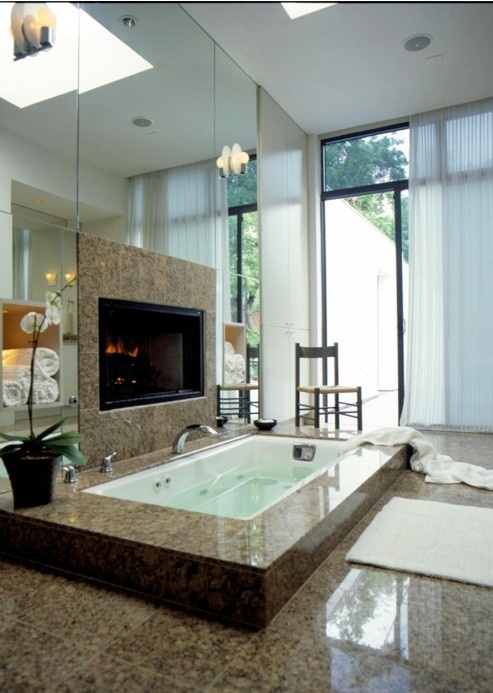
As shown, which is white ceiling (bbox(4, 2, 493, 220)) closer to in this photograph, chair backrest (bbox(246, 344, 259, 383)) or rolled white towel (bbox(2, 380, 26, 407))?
rolled white towel (bbox(2, 380, 26, 407))

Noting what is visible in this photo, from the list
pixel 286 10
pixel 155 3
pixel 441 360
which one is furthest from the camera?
pixel 441 360

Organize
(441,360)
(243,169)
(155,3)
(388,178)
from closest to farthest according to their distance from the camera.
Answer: (155,3), (243,169), (441,360), (388,178)

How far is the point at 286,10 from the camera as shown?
334cm

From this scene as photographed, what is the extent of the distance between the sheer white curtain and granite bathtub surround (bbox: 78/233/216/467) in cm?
226

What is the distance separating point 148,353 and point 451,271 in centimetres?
304

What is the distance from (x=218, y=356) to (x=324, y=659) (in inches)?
104

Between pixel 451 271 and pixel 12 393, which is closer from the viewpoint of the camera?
pixel 12 393

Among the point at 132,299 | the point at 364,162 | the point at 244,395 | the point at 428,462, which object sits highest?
the point at 364,162

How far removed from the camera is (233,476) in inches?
121

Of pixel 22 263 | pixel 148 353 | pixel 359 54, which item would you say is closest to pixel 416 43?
pixel 359 54

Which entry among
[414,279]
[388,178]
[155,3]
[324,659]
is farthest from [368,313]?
[324,659]

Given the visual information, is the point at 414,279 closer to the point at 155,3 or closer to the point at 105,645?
the point at 155,3

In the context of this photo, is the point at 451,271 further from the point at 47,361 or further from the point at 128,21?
the point at 47,361

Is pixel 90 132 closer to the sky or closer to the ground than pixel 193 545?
closer to the sky
